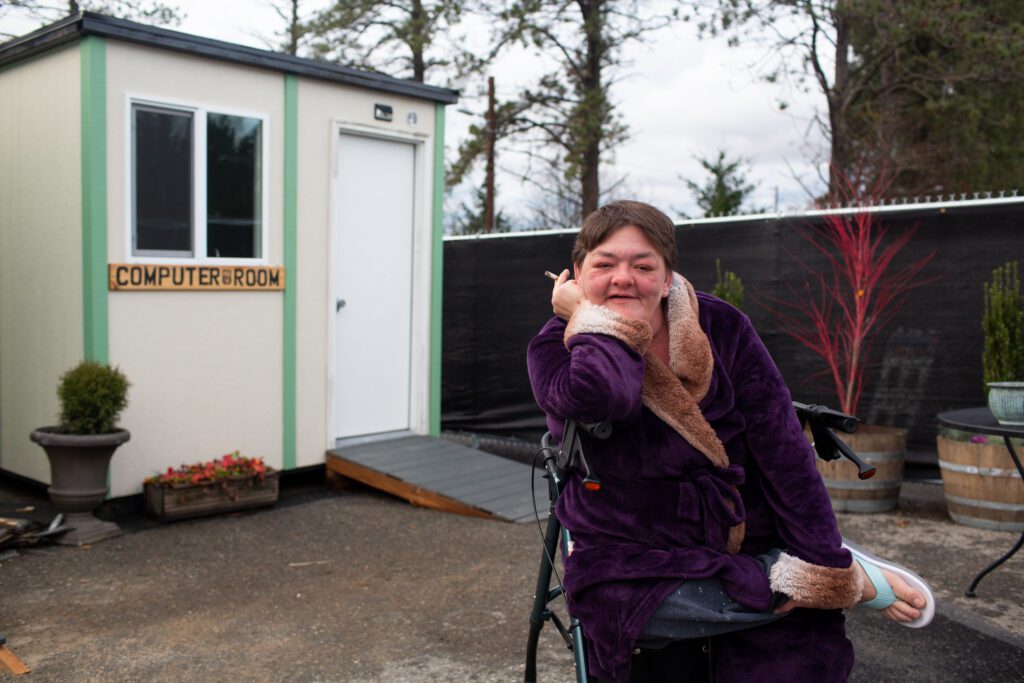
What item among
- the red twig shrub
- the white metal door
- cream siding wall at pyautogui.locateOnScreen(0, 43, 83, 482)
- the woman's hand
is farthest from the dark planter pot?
the red twig shrub

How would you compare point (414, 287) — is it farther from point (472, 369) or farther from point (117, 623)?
point (117, 623)

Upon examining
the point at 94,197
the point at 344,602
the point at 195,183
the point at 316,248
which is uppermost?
the point at 195,183

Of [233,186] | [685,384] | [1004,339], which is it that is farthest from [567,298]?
[233,186]

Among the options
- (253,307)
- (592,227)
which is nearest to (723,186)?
(253,307)

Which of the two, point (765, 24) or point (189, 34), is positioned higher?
point (765, 24)

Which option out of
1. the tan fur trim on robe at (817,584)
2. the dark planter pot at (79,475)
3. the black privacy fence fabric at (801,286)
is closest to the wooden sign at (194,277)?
the dark planter pot at (79,475)

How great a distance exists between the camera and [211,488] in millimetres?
5840

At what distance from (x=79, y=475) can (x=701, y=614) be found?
4310 mm

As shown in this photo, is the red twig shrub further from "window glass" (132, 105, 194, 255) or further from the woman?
the woman

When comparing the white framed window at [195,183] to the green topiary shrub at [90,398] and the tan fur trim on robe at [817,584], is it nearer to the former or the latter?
the green topiary shrub at [90,398]

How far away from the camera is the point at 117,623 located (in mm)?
4113

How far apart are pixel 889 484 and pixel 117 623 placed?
4.52 meters

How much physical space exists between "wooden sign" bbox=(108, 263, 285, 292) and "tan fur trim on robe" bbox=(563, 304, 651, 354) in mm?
4371

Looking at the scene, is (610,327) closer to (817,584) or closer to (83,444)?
(817,584)
